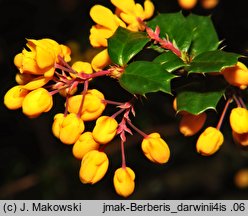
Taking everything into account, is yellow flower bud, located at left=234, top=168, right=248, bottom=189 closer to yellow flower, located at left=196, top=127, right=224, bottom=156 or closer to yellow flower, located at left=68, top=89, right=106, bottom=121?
yellow flower, located at left=196, top=127, right=224, bottom=156

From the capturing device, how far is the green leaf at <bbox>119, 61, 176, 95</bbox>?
135 centimetres

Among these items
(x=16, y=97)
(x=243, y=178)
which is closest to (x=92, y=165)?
(x=16, y=97)

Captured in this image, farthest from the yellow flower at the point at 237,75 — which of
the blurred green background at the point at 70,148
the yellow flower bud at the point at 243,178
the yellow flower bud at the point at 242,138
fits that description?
the yellow flower bud at the point at 243,178

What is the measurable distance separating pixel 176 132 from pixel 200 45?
1.51 m

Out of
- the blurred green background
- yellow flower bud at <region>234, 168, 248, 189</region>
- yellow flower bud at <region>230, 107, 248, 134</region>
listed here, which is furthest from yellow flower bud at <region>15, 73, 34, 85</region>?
yellow flower bud at <region>234, 168, 248, 189</region>

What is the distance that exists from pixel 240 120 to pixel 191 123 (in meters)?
0.16

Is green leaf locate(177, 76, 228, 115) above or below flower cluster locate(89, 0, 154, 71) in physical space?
below

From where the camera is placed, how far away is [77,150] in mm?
1487

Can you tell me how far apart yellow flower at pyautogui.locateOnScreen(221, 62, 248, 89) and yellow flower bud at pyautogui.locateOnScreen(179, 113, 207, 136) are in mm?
164

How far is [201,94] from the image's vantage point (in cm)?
155

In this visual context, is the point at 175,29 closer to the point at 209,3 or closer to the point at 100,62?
the point at 100,62

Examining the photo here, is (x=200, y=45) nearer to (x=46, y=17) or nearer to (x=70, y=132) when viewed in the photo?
(x=70, y=132)

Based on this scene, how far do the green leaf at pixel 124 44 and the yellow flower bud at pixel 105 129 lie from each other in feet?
0.52

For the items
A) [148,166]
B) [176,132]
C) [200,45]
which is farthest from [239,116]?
[148,166]
